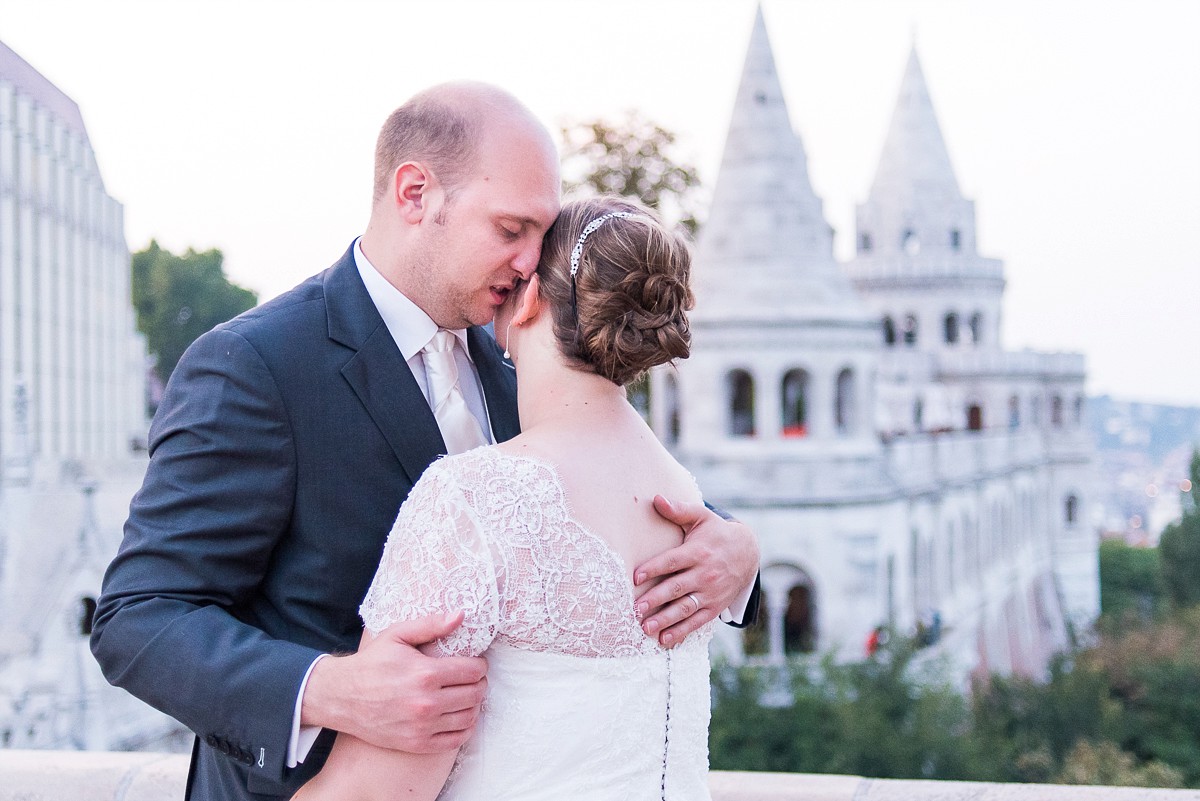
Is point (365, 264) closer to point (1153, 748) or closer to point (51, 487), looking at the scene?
point (51, 487)

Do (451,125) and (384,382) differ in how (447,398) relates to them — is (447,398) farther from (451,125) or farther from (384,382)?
(451,125)

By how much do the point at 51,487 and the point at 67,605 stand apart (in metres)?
A: 1.39

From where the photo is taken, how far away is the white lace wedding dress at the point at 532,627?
1.81 metres

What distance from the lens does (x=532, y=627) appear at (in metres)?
1.87

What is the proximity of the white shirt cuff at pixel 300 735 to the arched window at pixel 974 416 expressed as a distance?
108 feet

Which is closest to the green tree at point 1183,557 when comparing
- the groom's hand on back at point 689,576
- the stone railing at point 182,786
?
the stone railing at point 182,786

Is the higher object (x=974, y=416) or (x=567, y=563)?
(x=567, y=563)

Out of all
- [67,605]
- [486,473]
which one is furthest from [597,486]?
[67,605]

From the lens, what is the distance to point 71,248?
16.0 metres

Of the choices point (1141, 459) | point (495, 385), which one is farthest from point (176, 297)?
point (1141, 459)

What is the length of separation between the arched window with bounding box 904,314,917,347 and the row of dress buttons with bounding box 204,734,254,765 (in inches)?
1327

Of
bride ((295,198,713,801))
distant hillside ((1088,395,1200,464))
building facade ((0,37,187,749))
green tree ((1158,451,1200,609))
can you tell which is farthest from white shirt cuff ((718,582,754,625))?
distant hillside ((1088,395,1200,464))

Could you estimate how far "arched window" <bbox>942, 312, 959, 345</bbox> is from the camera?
34281 mm

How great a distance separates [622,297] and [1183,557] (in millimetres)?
30827
